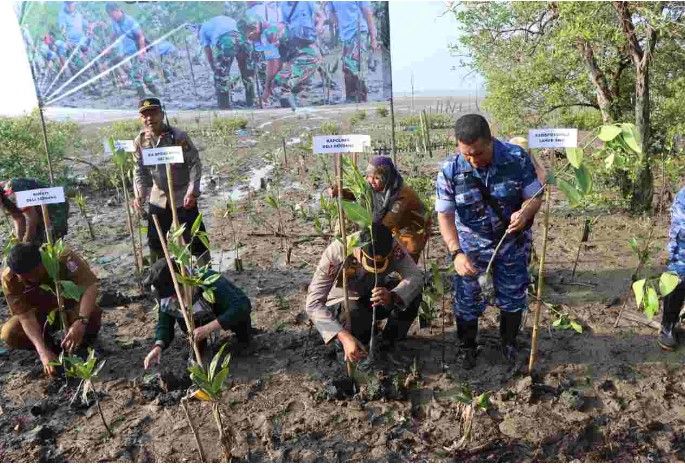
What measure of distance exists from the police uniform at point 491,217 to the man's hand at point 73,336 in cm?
223

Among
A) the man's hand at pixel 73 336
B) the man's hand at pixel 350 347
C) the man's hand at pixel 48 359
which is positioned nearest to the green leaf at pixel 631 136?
the man's hand at pixel 350 347

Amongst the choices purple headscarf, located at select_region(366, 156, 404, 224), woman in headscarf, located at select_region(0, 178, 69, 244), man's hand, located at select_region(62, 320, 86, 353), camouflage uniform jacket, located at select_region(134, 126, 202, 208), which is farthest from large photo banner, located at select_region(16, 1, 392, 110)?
man's hand, located at select_region(62, 320, 86, 353)

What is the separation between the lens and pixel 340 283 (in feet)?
9.96

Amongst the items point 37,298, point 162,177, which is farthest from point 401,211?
point 37,298

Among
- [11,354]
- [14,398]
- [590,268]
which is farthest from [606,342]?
[11,354]

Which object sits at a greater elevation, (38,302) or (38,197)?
(38,197)

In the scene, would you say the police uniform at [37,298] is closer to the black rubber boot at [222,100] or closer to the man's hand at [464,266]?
the black rubber boot at [222,100]

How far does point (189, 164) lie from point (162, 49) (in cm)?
119

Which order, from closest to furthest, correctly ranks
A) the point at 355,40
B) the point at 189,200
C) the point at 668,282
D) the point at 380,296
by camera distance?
the point at 668,282
the point at 380,296
the point at 189,200
the point at 355,40

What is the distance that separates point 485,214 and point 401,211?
910mm

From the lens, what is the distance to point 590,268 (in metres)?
4.12

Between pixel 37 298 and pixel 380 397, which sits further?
pixel 37 298

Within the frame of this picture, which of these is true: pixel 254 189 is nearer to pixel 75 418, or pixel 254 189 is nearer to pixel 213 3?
pixel 213 3

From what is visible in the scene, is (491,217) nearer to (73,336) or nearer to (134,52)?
(73,336)
